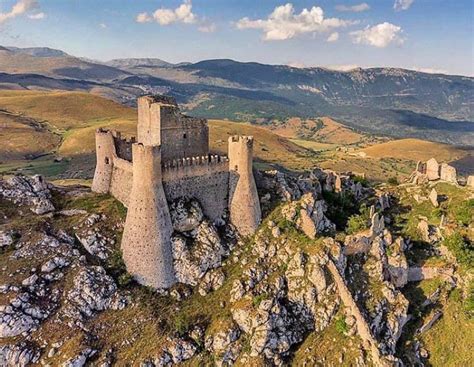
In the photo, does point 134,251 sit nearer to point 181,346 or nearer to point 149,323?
point 149,323

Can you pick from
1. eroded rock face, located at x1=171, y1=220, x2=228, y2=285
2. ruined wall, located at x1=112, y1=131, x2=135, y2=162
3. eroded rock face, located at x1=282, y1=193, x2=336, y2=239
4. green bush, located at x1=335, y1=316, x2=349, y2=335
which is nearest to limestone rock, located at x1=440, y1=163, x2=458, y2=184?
eroded rock face, located at x1=282, y1=193, x2=336, y2=239

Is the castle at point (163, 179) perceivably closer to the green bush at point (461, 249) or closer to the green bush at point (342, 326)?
the green bush at point (342, 326)

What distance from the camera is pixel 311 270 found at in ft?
161

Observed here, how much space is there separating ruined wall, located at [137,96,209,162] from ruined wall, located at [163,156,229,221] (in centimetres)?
325

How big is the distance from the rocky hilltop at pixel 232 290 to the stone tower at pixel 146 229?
1178 mm

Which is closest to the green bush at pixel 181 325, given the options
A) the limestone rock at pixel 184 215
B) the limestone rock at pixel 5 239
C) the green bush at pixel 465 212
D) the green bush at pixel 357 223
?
the limestone rock at pixel 184 215

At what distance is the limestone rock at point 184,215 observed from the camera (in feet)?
161

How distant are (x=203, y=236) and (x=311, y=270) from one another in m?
12.0

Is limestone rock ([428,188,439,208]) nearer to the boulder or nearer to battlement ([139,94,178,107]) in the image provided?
the boulder

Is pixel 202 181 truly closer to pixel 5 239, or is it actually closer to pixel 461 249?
pixel 5 239

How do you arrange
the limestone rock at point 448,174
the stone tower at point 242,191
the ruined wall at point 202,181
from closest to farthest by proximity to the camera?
the ruined wall at point 202,181, the stone tower at point 242,191, the limestone rock at point 448,174

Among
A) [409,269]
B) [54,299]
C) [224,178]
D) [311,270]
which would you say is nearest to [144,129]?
[224,178]

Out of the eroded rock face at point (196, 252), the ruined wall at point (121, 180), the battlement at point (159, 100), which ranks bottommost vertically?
the eroded rock face at point (196, 252)

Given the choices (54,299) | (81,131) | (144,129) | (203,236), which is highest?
(144,129)
